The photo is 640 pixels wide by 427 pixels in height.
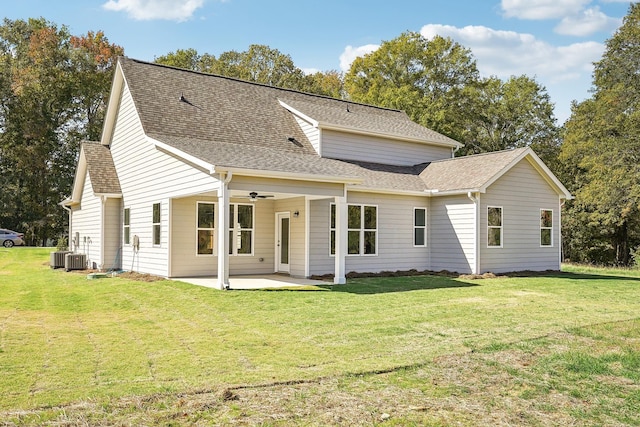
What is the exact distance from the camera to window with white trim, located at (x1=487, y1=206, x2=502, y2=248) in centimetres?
1767

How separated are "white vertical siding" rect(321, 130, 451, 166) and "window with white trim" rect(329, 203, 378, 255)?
2.66 metres

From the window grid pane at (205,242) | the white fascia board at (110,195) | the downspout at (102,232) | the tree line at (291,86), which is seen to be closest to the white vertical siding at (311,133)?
the window grid pane at (205,242)

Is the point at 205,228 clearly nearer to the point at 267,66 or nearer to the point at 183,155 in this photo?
the point at 183,155

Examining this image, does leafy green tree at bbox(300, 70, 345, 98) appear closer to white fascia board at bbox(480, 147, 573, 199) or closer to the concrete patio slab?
white fascia board at bbox(480, 147, 573, 199)

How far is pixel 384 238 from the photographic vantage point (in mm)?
17734

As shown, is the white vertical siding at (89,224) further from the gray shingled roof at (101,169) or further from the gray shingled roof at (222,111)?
the gray shingled roof at (222,111)

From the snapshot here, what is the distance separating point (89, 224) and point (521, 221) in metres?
16.1

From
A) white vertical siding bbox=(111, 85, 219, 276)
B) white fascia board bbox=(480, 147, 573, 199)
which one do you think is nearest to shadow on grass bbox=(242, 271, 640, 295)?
white fascia board bbox=(480, 147, 573, 199)

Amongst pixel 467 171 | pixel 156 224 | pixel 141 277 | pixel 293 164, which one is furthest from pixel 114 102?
pixel 467 171

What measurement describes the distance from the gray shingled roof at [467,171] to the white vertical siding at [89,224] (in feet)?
39.3

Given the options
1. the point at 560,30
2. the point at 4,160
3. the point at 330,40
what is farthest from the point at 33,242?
the point at 560,30

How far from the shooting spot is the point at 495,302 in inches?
440

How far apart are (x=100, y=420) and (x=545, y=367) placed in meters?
4.66

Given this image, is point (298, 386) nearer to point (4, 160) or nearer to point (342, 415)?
point (342, 415)
